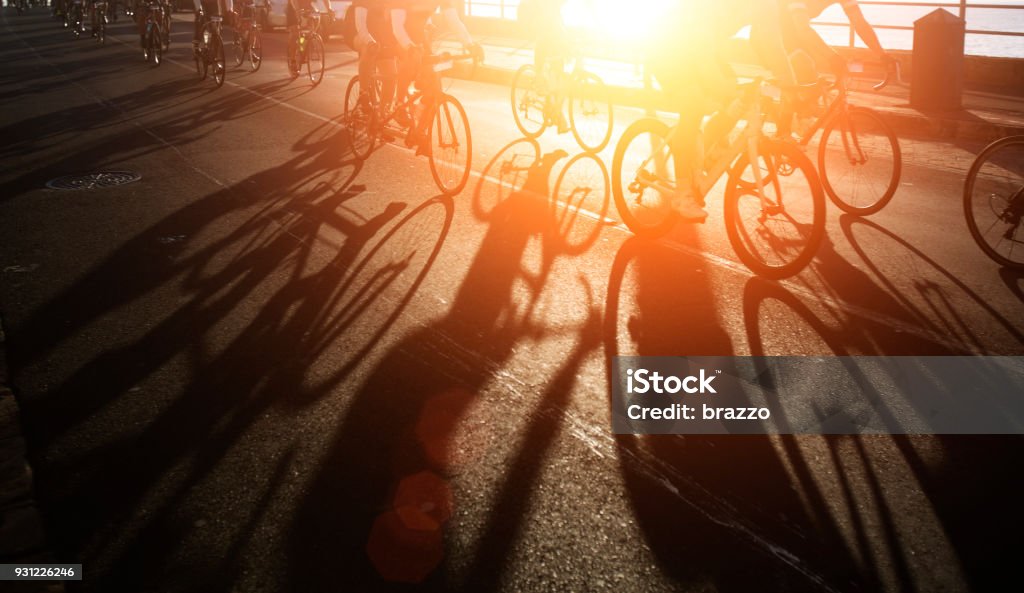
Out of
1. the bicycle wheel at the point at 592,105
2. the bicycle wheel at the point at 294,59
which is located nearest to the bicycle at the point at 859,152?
the bicycle wheel at the point at 592,105

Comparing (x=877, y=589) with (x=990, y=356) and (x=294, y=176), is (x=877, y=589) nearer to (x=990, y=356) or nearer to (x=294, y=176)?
(x=990, y=356)

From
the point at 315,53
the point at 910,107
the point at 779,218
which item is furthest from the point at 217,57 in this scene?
the point at 779,218

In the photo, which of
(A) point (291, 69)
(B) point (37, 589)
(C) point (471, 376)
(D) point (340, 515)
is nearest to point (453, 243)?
(C) point (471, 376)

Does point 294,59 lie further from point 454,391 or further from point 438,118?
point 454,391

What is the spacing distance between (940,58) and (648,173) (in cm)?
764

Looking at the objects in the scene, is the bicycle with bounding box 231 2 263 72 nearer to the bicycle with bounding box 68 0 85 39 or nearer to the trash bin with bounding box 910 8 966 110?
the trash bin with bounding box 910 8 966 110

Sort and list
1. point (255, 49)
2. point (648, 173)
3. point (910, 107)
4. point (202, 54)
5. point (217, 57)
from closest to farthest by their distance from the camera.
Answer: point (648, 173) → point (910, 107) → point (217, 57) → point (202, 54) → point (255, 49)

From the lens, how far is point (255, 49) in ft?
63.5

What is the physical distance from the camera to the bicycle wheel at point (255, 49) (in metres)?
19.2

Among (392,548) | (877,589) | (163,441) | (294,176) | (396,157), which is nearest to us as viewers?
(877,589)

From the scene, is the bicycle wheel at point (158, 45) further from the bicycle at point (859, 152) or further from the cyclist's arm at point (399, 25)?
the bicycle at point (859, 152)

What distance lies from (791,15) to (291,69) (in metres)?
13.0

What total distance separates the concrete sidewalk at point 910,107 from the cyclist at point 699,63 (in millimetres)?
2260

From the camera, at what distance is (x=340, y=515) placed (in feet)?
11.3
